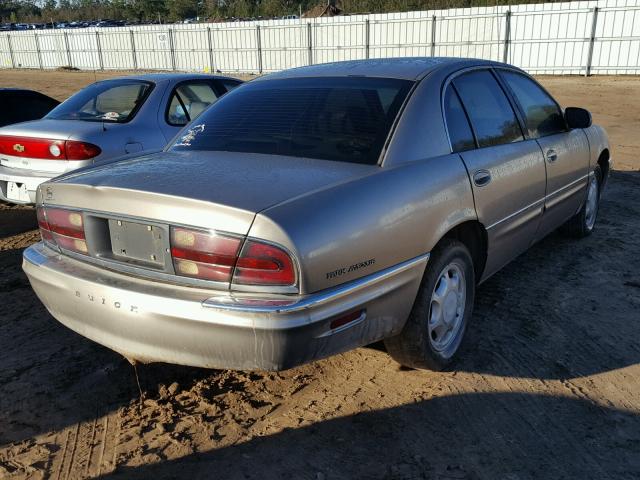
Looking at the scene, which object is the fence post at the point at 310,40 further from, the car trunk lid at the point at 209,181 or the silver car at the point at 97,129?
the car trunk lid at the point at 209,181

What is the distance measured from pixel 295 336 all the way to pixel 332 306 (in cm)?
20

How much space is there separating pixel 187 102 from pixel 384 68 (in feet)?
11.1

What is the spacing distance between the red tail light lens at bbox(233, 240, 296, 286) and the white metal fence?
22993mm

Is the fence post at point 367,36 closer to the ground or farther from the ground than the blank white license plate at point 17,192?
farther from the ground

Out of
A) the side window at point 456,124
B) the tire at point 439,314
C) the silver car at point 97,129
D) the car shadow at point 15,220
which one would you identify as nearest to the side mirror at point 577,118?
the side window at point 456,124

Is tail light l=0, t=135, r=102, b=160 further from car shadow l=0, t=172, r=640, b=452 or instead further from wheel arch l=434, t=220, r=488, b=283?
wheel arch l=434, t=220, r=488, b=283

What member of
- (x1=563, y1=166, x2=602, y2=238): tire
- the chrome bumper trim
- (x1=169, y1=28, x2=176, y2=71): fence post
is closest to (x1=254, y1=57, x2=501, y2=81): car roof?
the chrome bumper trim

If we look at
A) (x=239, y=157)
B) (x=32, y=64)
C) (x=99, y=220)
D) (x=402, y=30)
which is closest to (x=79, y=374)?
(x=99, y=220)

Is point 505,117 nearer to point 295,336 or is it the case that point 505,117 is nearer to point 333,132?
point 333,132

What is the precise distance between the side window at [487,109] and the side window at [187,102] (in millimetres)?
3072

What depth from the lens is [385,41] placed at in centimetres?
2638

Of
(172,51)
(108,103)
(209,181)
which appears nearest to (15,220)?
(108,103)

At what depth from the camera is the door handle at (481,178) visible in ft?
10.5

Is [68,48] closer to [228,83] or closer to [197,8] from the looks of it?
[228,83]
